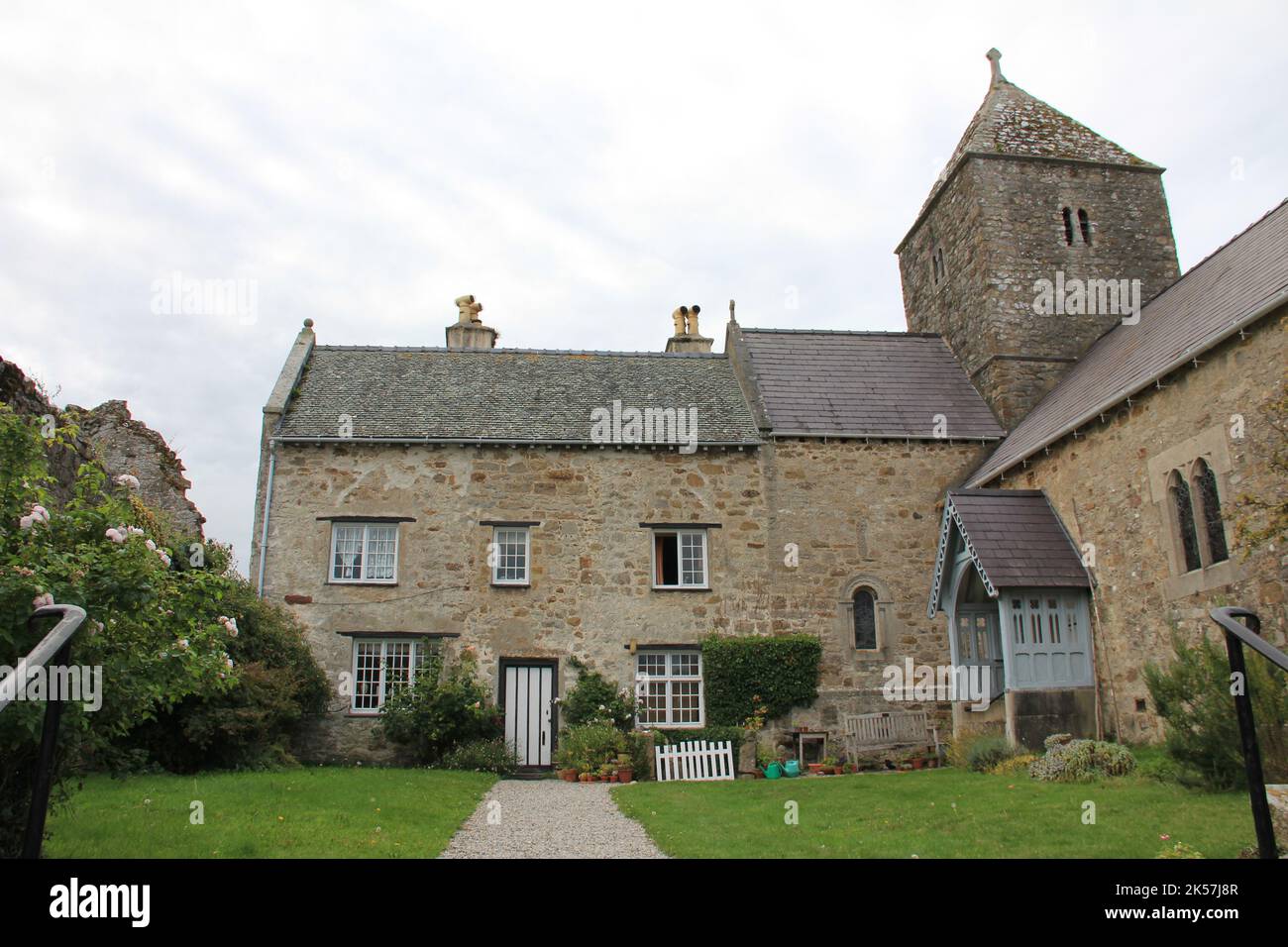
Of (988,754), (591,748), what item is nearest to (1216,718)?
(988,754)

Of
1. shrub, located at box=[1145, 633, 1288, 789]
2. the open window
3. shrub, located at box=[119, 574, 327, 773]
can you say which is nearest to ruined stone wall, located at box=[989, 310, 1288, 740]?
shrub, located at box=[1145, 633, 1288, 789]

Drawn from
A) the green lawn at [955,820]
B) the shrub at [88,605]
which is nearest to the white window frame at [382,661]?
the green lawn at [955,820]

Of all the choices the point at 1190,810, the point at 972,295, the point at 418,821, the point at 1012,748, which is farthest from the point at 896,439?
the point at 418,821

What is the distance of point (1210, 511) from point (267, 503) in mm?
16871

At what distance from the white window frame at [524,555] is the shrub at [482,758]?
322 centimetres

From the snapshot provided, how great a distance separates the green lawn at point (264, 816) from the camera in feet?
25.7

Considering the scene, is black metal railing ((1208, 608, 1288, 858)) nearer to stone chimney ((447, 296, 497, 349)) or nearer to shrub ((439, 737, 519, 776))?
shrub ((439, 737, 519, 776))

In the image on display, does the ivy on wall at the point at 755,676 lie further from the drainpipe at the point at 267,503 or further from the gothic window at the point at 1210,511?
the drainpipe at the point at 267,503

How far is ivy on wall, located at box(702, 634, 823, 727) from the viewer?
18531mm

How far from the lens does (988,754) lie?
46.7ft

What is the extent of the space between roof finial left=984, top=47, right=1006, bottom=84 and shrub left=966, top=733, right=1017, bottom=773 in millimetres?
19749

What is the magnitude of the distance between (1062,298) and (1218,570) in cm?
1157

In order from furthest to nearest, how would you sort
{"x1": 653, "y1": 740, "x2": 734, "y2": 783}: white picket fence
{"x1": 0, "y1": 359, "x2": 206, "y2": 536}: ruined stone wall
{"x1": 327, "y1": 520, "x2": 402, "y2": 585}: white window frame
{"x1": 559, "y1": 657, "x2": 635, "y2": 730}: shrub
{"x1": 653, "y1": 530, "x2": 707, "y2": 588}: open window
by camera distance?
{"x1": 0, "y1": 359, "x2": 206, "y2": 536}: ruined stone wall
{"x1": 653, "y1": 530, "x2": 707, "y2": 588}: open window
{"x1": 327, "y1": 520, "x2": 402, "y2": 585}: white window frame
{"x1": 559, "y1": 657, "x2": 635, "y2": 730}: shrub
{"x1": 653, "y1": 740, "x2": 734, "y2": 783}: white picket fence

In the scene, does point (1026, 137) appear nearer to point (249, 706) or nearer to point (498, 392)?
point (498, 392)
